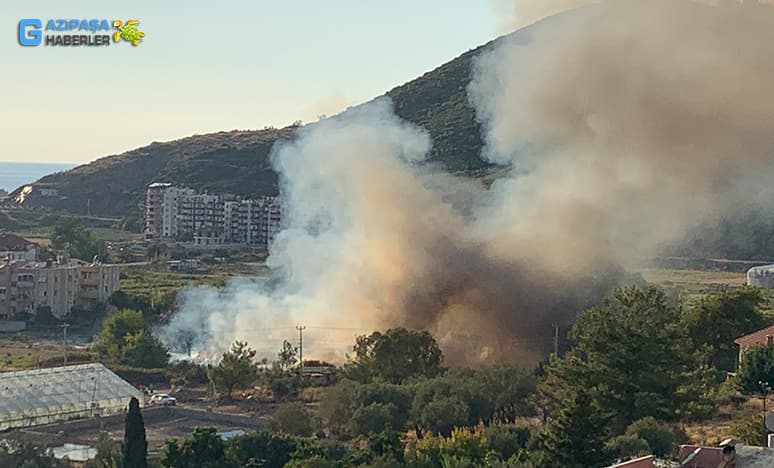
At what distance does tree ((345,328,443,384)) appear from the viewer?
33.1 metres

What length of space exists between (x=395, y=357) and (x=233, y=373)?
5337 mm

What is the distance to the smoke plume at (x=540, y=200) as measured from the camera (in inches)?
1485

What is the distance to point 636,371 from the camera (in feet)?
83.1

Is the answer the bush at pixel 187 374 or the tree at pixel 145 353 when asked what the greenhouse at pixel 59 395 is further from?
the tree at pixel 145 353

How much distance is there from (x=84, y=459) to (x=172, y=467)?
3.91 metres

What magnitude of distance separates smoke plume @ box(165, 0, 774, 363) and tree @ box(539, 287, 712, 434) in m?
10.5

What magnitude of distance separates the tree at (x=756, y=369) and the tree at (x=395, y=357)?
334 inches

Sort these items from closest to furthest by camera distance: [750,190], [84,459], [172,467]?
[172,467]
[84,459]
[750,190]

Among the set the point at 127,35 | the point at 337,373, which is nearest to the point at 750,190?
the point at 337,373

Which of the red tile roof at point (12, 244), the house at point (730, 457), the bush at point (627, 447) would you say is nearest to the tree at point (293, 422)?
the bush at point (627, 447)

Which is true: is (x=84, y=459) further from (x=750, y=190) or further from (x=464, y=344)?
(x=750, y=190)

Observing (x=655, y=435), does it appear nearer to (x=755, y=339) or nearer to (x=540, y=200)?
(x=755, y=339)

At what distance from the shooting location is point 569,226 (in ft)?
127

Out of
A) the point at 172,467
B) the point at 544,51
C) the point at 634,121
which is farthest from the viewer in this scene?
the point at 544,51
